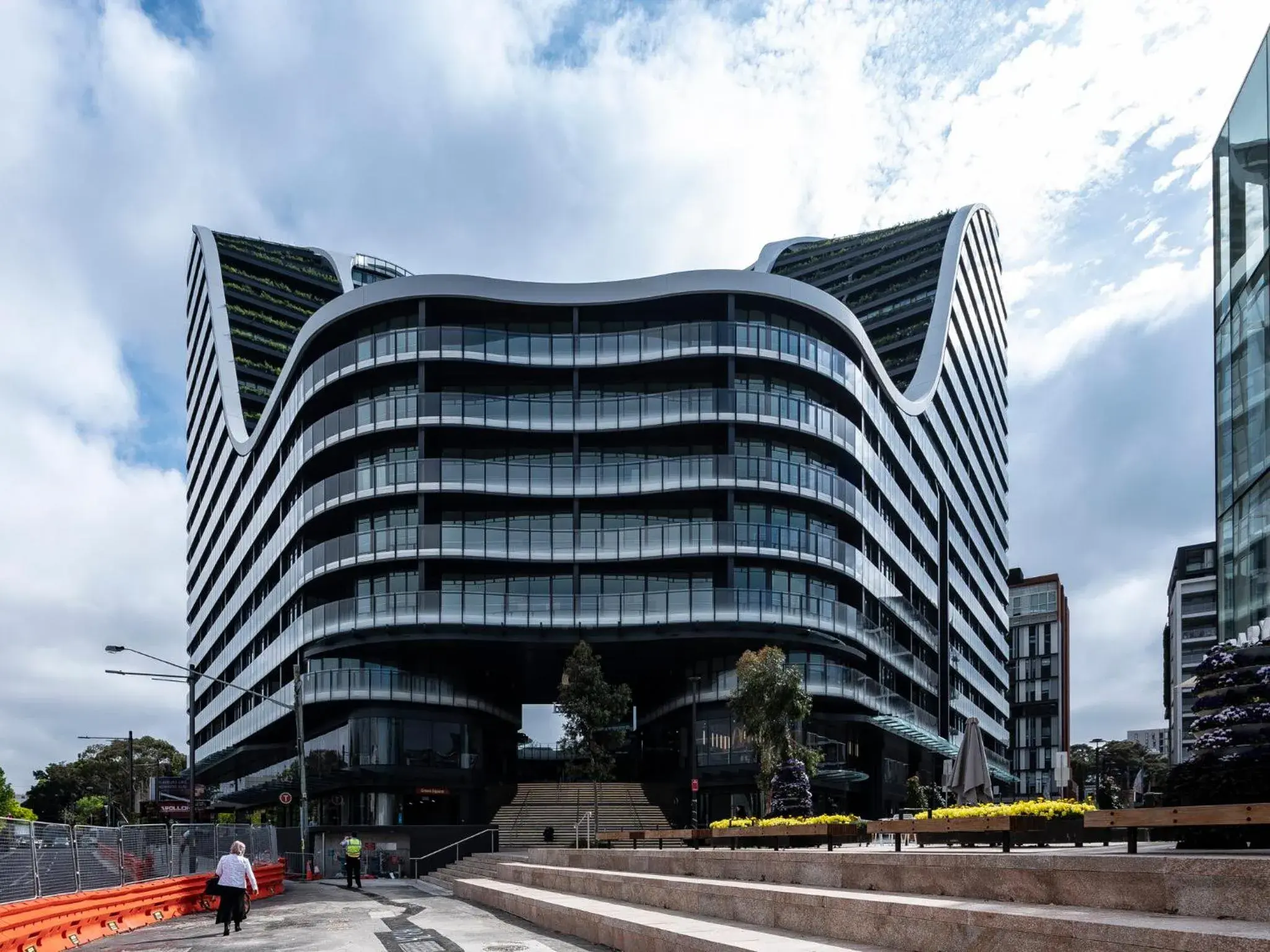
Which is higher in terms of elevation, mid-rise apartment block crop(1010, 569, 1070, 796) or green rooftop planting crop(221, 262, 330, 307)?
green rooftop planting crop(221, 262, 330, 307)

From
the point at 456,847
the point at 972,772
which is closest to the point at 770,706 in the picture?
the point at 456,847

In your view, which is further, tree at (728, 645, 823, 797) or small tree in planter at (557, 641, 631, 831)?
small tree in planter at (557, 641, 631, 831)

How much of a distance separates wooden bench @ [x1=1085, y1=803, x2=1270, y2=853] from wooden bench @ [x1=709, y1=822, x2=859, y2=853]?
8.71 m

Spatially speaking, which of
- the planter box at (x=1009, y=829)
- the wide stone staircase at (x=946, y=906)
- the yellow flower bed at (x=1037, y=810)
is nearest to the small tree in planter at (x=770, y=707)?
the yellow flower bed at (x=1037, y=810)

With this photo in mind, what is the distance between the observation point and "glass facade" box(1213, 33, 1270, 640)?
2461 cm

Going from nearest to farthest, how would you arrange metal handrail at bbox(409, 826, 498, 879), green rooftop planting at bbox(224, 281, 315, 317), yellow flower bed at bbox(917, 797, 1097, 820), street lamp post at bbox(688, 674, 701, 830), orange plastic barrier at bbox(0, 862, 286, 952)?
yellow flower bed at bbox(917, 797, 1097, 820)
orange plastic barrier at bbox(0, 862, 286, 952)
metal handrail at bbox(409, 826, 498, 879)
street lamp post at bbox(688, 674, 701, 830)
green rooftop planting at bbox(224, 281, 315, 317)

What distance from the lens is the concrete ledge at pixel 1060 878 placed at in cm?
824

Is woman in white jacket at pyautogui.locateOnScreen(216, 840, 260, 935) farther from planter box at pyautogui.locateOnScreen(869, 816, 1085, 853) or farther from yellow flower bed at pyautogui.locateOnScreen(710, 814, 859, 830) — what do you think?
planter box at pyautogui.locateOnScreen(869, 816, 1085, 853)

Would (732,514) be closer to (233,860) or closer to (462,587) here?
(462,587)

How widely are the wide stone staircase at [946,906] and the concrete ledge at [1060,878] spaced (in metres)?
0.01

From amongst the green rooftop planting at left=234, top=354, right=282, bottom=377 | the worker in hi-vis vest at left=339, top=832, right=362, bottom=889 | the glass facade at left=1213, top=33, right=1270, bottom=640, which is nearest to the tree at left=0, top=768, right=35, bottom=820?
the green rooftop planting at left=234, top=354, right=282, bottom=377

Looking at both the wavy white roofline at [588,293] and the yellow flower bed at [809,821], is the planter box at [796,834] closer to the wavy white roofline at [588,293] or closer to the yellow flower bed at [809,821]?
the yellow flower bed at [809,821]

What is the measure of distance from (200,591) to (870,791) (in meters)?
68.8

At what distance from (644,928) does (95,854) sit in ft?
45.1
